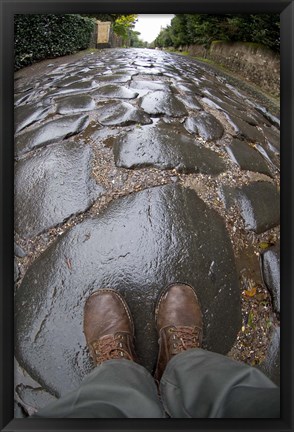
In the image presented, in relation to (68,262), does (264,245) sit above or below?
above

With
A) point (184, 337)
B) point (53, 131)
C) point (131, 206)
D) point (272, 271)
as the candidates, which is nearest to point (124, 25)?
point (53, 131)

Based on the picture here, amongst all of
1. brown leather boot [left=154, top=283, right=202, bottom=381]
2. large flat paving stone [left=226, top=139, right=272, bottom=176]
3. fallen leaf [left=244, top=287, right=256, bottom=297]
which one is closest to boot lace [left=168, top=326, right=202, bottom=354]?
brown leather boot [left=154, top=283, right=202, bottom=381]

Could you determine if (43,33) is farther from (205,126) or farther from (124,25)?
(205,126)

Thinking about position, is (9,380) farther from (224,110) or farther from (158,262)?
(224,110)

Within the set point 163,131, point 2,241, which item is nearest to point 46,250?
point 2,241

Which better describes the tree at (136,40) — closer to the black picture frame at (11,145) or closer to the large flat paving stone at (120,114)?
the black picture frame at (11,145)

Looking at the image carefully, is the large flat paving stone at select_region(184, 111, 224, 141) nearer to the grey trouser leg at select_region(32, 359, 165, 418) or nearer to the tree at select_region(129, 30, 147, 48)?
the tree at select_region(129, 30, 147, 48)
